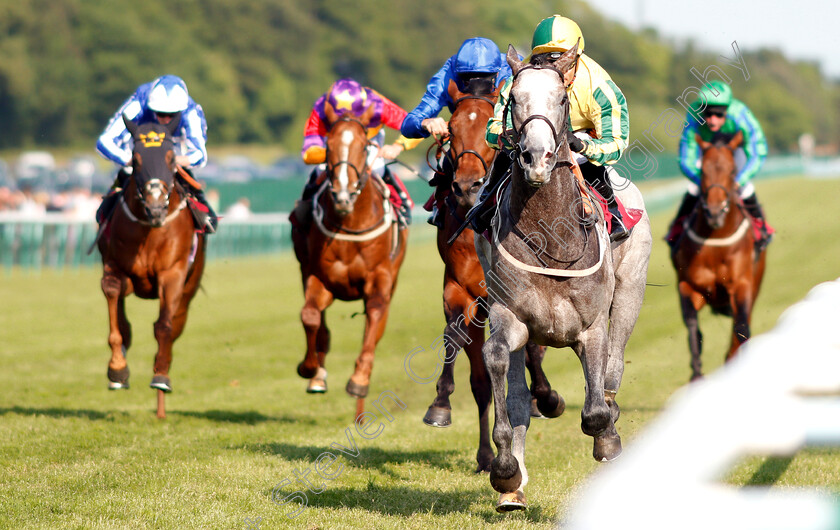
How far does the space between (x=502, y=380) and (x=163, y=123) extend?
4.77m

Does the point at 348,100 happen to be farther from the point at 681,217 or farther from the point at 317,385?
the point at 681,217

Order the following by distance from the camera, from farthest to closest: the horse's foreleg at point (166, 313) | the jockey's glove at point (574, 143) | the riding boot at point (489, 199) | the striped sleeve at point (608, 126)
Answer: the horse's foreleg at point (166, 313) → the riding boot at point (489, 199) → the striped sleeve at point (608, 126) → the jockey's glove at point (574, 143)

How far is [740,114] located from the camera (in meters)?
9.73

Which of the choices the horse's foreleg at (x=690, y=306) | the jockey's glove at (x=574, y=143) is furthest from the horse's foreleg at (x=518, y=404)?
the horse's foreleg at (x=690, y=306)

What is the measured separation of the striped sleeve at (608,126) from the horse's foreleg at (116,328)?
4228 mm

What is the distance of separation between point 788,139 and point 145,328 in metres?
72.9

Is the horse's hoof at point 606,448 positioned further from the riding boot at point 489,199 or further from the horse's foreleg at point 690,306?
the horse's foreleg at point 690,306

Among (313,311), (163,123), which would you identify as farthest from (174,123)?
(313,311)

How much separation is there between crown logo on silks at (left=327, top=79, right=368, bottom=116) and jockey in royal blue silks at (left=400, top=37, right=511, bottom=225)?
3.80 ft

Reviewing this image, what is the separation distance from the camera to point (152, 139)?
26.3ft

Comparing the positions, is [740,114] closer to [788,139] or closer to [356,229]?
[356,229]

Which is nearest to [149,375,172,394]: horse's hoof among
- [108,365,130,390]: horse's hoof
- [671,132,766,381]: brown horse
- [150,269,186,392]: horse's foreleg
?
[150,269,186,392]: horse's foreleg

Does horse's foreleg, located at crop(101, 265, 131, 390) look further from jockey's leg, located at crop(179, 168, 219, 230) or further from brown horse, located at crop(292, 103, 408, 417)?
brown horse, located at crop(292, 103, 408, 417)

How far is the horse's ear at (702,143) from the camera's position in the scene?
9727mm
